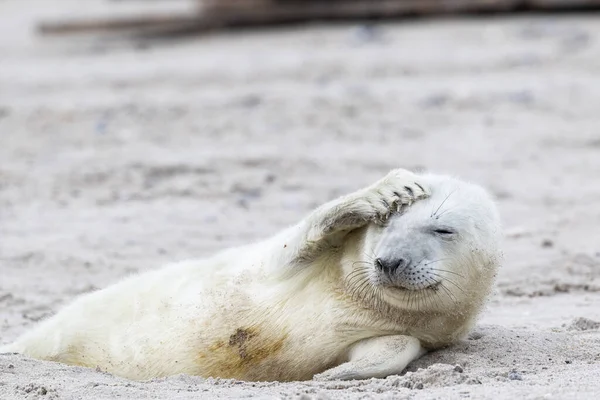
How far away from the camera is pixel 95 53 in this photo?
463 inches

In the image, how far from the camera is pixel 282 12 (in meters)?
11.6

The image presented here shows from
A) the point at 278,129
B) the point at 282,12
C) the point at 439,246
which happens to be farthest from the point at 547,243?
the point at 282,12

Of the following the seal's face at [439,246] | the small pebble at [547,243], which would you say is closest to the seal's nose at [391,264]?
the seal's face at [439,246]

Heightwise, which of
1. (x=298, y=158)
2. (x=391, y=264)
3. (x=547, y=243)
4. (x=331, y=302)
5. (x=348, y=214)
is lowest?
(x=547, y=243)

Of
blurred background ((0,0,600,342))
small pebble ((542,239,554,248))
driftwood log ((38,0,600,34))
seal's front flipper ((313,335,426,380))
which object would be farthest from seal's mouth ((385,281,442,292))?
driftwood log ((38,0,600,34))

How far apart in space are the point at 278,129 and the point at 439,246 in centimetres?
457

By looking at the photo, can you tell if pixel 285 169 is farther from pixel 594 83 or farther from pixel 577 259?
pixel 594 83

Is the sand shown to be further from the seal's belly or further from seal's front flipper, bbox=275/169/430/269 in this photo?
seal's front flipper, bbox=275/169/430/269

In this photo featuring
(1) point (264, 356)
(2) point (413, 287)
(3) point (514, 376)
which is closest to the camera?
(3) point (514, 376)

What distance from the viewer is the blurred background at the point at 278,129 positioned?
5633 mm

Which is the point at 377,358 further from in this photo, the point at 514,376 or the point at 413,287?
the point at 514,376

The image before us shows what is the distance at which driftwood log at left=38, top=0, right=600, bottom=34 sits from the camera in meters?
11.0

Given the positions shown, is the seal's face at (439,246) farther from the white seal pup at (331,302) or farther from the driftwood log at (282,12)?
the driftwood log at (282,12)

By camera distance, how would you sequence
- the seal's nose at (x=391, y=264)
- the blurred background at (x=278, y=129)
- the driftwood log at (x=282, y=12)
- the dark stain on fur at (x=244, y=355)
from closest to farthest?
1. the seal's nose at (x=391, y=264)
2. the dark stain on fur at (x=244, y=355)
3. the blurred background at (x=278, y=129)
4. the driftwood log at (x=282, y=12)
